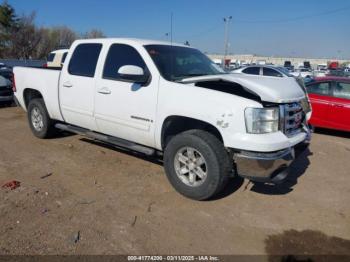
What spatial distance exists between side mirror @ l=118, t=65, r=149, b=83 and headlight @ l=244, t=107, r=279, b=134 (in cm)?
153

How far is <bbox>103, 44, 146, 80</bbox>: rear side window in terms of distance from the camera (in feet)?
15.7

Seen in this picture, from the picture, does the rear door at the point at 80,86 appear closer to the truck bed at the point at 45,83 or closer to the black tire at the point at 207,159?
the truck bed at the point at 45,83

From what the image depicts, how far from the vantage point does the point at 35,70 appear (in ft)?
21.1

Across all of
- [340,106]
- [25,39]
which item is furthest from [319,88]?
[25,39]

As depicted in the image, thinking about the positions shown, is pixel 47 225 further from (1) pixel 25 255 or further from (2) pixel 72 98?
(2) pixel 72 98

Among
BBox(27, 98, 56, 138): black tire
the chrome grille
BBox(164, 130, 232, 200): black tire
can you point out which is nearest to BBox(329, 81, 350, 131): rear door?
the chrome grille

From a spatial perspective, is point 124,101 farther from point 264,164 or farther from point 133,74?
point 264,164

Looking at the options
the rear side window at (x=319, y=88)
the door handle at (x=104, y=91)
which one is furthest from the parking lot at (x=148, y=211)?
the rear side window at (x=319, y=88)

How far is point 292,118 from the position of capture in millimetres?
4160

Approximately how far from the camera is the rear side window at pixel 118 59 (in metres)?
Result: 4.77

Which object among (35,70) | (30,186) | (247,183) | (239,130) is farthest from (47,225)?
(35,70)

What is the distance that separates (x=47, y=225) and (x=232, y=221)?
2051mm

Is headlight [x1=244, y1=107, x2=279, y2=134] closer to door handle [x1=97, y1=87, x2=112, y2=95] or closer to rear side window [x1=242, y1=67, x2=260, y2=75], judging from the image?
door handle [x1=97, y1=87, x2=112, y2=95]

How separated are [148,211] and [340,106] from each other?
632 centimetres
